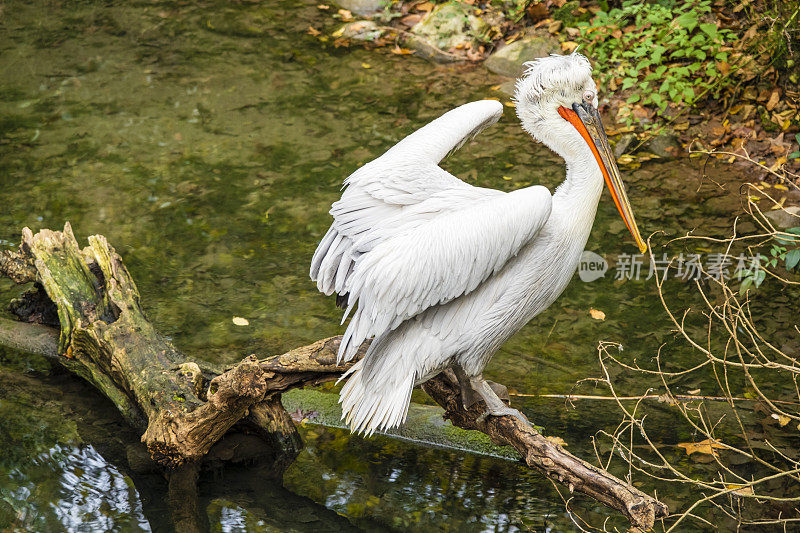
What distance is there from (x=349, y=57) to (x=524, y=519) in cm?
474

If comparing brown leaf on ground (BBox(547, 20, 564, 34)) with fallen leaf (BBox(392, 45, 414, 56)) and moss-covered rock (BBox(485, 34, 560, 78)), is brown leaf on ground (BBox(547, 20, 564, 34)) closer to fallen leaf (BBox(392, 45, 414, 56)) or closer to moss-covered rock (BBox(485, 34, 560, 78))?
moss-covered rock (BBox(485, 34, 560, 78))

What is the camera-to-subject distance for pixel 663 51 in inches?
211

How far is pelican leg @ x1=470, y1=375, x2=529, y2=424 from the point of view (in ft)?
9.36

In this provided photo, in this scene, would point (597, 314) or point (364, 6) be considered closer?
point (597, 314)

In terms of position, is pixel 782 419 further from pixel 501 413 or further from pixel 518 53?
pixel 518 53

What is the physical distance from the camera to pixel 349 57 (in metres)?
6.84

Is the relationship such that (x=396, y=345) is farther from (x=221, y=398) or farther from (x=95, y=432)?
(x=95, y=432)

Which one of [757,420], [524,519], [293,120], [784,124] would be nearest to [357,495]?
[524,519]

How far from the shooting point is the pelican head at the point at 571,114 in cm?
281

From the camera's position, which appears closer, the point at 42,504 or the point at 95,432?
the point at 42,504

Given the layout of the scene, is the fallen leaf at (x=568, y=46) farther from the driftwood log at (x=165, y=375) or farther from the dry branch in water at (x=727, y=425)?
the driftwood log at (x=165, y=375)

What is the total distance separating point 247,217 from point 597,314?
2.11 m

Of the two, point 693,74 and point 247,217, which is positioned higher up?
point 693,74

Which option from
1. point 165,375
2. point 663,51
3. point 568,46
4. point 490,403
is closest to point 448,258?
point 490,403
